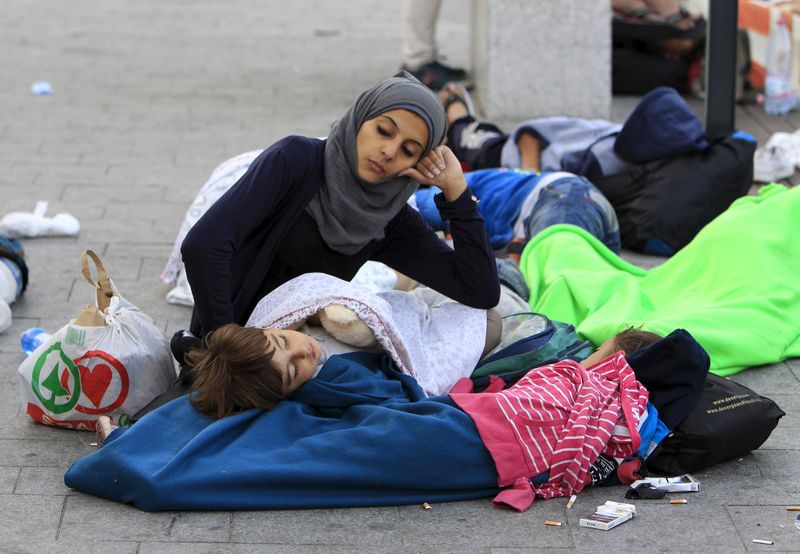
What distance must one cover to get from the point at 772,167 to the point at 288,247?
3594 millimetres

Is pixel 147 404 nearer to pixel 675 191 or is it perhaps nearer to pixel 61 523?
pixel 61 523

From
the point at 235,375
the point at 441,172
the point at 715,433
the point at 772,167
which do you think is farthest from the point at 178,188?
the point at 715,433

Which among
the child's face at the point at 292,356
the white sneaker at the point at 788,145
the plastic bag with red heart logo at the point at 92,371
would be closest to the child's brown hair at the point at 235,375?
the child's face at the point at 292,356

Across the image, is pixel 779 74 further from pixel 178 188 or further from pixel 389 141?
pixel 389 141

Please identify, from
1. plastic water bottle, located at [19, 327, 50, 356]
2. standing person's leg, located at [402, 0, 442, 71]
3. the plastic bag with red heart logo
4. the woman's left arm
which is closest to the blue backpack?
the woman's left arm

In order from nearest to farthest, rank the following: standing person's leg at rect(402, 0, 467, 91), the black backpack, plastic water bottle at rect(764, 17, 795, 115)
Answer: the black backpack < plastic water bottle at rect(764, 17, 795, 115) < standing person's leg at rect(402, 0, 467, 91)

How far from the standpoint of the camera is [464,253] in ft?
12.8

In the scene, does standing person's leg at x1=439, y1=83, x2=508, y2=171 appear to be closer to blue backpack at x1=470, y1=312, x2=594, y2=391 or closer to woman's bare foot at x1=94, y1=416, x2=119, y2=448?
blue backpack at x1=470, y1=312, x2=594, y2=391

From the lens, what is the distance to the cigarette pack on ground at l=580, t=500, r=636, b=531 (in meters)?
3.14

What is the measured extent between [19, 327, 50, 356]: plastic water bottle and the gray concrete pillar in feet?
13.0

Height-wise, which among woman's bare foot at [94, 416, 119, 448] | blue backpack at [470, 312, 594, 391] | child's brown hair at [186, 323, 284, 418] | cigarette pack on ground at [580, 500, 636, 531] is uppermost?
child's brown hair at [186, 323, 284, 418]

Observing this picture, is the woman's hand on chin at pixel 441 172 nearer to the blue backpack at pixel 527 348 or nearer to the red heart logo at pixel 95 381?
the blue backpack at pixel 527 348

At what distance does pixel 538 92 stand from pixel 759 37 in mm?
1763

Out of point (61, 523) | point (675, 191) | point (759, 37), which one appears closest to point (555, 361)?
point (61, 523)
